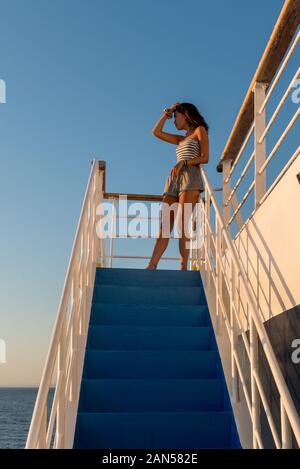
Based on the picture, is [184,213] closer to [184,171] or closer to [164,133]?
[184,171]

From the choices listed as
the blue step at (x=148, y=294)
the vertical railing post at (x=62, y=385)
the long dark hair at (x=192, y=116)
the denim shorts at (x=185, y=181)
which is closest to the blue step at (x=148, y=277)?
the blue step at (x=148, y=294)

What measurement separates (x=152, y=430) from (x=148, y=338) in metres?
0.76

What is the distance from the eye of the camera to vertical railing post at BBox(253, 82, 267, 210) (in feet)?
10.9

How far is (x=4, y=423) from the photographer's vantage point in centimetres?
6612

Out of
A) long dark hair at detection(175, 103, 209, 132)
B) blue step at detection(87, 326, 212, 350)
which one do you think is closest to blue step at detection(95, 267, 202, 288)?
blue step at detection(87, 326, 212, 350)

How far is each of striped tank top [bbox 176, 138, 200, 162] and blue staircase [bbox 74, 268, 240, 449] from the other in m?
0.88

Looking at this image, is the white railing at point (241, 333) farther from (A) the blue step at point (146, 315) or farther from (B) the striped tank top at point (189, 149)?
(B) the striped tank top at point (189, 149)

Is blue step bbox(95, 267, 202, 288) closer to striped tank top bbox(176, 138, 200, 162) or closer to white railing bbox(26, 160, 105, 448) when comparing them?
white railing bbox(26, 160, 105, 448)

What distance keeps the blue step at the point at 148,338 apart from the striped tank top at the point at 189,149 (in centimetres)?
139

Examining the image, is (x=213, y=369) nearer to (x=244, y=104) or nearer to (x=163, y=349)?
(x=163, y=349)

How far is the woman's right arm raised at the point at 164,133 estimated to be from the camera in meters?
4.76

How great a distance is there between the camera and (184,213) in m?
4.58

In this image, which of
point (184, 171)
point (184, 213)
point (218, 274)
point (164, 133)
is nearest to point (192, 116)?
point (164, 133)

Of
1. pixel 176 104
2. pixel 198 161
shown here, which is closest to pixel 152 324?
pixel 198 161
